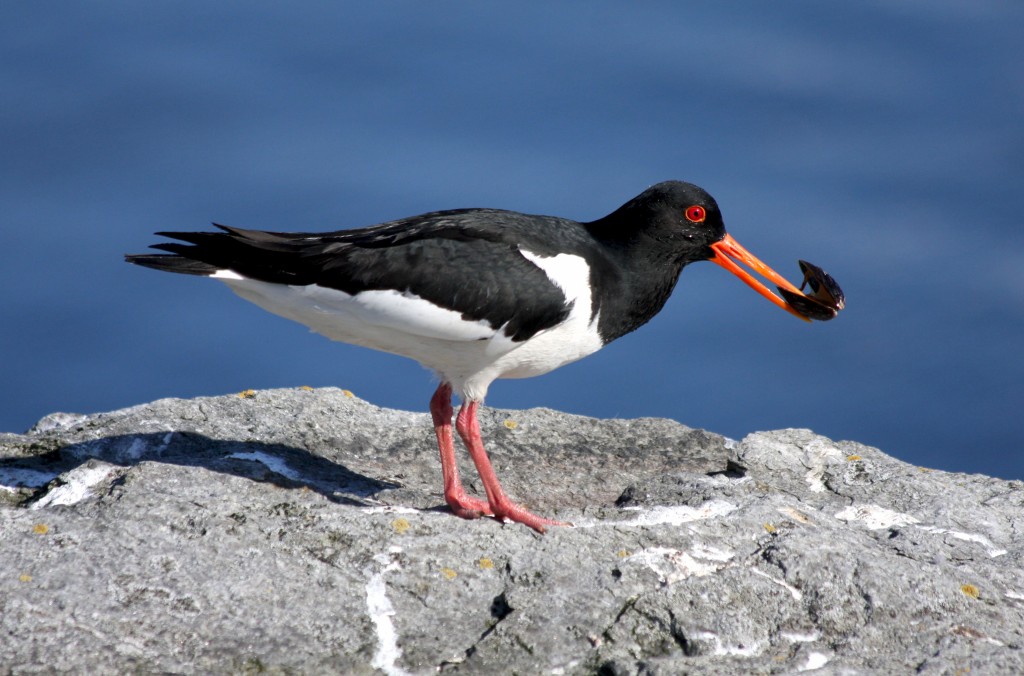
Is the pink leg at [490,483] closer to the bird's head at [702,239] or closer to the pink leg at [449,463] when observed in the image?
the pink leg at [449,463]

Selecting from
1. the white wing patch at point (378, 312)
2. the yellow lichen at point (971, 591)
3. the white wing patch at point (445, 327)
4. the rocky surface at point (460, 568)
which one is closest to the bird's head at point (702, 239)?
the white wing patch at point (445, 327)

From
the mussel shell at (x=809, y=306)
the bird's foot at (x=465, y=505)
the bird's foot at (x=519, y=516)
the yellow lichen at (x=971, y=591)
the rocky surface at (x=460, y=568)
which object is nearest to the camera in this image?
the rocky surface at (x=460, y=568)

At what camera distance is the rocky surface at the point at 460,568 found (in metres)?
4.91

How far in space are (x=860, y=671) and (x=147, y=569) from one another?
125 inches

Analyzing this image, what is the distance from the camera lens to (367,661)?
16.0 ft

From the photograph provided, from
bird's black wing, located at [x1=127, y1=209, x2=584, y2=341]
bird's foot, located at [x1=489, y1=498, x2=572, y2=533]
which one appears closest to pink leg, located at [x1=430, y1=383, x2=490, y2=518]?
bird's foot, located at [x1=489, y1=498, x2=572, y2=533]

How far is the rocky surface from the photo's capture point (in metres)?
4.91

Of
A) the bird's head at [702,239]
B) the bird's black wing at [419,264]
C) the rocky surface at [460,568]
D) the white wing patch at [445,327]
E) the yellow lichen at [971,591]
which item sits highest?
the bird's head at [702,239]

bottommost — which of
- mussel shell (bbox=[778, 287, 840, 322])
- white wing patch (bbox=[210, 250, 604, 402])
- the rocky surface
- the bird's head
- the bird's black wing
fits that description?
the rocky surface

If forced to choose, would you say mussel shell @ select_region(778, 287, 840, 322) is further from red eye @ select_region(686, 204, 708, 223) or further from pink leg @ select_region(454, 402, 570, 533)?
pink leg @ select_region(454, 402, 570, 533)

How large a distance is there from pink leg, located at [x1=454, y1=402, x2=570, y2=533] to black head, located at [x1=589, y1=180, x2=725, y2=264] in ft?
Result: 4.58

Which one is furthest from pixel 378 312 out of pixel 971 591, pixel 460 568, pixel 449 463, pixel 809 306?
pixel 971 591

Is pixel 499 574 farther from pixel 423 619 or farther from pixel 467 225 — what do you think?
pixel 467 225

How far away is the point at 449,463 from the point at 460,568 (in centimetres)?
113
